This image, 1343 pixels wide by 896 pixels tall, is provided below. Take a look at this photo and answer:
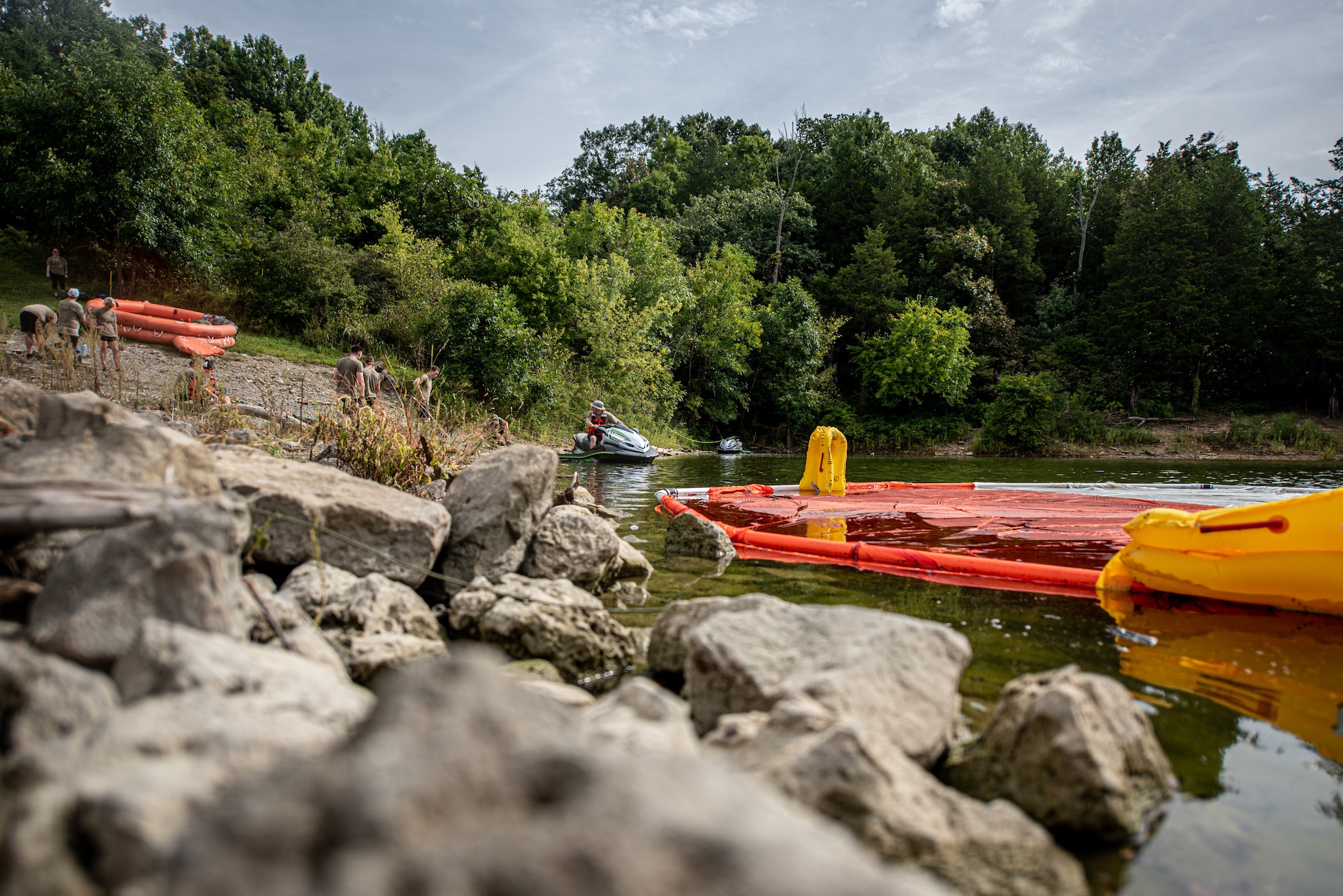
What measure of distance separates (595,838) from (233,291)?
30.1 meters

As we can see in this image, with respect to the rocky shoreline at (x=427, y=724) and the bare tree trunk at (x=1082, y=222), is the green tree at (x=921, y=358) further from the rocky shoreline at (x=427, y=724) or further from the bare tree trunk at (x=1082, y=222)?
the rocky shoreline at (x=427, y=724)

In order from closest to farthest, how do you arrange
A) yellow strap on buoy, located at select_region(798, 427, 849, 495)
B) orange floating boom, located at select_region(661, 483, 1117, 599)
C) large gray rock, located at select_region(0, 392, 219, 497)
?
large gray rock, located at select_region(0, 392, 219, 497) → orange floating boom, located at select_region(661, 483, 1117, 599) → yellow strap on buoy, located at select_region(798, 427, 849, 495)

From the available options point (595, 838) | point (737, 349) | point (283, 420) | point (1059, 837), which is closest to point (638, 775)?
point (595, 838)

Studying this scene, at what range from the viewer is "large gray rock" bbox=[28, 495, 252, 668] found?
9.02ft

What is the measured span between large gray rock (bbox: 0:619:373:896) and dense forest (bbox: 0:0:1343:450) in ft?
69.3

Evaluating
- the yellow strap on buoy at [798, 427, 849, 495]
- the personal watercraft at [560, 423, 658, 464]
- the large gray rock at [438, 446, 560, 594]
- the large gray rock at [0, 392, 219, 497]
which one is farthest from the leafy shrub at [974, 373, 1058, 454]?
the large gray rock at [0, 392, 219, 497]

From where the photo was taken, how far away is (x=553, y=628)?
4.60 meters

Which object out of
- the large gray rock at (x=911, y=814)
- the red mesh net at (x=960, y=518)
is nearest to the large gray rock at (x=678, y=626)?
the large gray rock at (x=911, y=814)

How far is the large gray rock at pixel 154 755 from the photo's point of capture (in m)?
1.62

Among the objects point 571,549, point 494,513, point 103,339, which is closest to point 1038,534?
point 571,549

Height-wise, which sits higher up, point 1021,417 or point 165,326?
point 165,326

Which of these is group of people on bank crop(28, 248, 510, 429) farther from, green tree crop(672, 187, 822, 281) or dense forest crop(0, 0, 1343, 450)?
green tree crop(672, 187, 822, 281)

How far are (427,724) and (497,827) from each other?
12.0 inches

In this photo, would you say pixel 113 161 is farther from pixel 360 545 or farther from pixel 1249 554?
pixel 1249 554
